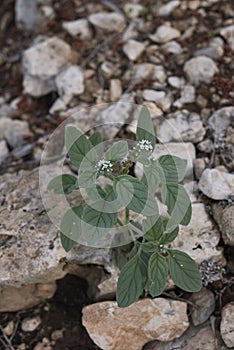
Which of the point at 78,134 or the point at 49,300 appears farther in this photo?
the point at 49,300

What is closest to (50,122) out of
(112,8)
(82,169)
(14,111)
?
(14,111)

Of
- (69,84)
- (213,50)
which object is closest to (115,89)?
(69,84)

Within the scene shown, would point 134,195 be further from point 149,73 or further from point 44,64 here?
point 44,64

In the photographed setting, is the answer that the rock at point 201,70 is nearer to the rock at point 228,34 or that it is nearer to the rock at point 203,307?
the rock at point 228,34

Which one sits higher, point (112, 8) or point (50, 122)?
point (112, 8)

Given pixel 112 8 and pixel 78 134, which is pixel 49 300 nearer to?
pixel 78 134

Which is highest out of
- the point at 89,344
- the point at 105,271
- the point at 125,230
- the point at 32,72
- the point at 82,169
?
the point at 82,169
